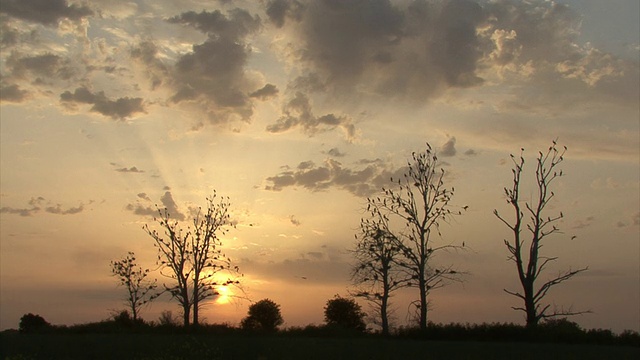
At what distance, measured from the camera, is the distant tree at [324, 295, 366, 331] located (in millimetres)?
69375

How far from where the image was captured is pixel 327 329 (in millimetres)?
51344

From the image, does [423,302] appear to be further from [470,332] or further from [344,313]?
[344,313]

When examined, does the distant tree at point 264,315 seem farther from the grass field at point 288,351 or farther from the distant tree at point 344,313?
the grass field at point 288,351

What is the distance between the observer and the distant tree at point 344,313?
228 feet

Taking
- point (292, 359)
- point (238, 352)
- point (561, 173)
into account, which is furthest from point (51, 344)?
point (561, 173)

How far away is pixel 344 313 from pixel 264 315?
371 inches

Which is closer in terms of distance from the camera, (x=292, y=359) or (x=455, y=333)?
(x=292, y=359)

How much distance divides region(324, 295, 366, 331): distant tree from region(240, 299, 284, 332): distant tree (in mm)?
6521

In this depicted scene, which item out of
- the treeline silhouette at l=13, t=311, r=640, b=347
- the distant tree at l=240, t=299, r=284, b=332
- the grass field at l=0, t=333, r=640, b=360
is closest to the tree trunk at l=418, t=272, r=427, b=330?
the treeline silhouette at l=13, t=311, r=640, b=347

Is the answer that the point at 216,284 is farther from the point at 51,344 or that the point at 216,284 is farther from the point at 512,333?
the point at 512,333

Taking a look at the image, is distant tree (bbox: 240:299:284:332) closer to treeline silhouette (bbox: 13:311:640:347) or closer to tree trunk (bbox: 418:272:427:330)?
treeline silhouette (bbox: 13:311:640:347)

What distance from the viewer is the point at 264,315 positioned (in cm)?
7312

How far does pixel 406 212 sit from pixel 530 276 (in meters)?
10.6

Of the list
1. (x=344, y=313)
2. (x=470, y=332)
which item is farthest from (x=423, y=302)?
(x=344, y=313)
